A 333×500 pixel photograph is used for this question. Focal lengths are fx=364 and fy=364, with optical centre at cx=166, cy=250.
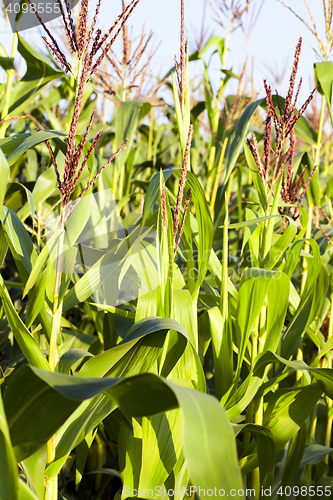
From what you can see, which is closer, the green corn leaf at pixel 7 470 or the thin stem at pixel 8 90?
the green corn leaf at pixel 7 470

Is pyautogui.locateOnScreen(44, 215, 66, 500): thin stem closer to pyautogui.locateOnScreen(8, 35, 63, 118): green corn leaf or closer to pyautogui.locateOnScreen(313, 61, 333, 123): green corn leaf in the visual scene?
pyautogui.locateOnScreen(8, 35, 63, 118): green corn leaf

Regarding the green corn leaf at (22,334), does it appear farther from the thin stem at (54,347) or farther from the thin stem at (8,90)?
the thin stem at (8,90)

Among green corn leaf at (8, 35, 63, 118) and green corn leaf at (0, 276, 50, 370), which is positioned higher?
green corn leaf at (8, 35, 63, 118)

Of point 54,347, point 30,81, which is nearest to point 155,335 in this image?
point 54,347

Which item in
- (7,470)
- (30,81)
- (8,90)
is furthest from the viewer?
(30,81)

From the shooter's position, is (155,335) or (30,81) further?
(30,81)

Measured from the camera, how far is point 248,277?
75 cm

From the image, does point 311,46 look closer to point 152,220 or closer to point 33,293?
point 152,220

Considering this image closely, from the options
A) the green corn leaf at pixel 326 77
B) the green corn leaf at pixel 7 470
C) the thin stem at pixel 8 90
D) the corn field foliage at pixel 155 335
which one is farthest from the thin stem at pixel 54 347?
the green corn leaf at pixel 326 77

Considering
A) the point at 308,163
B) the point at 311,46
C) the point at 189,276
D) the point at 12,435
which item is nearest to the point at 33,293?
the point at 12,435

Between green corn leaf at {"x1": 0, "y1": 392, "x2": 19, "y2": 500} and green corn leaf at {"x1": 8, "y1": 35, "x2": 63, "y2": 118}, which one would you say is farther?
green corn leaf at {"x1": 8, "y1": 35, "x2": 63, "y2": 118}

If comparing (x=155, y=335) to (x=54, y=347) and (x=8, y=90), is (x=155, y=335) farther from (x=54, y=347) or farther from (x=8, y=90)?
(x=8, y=90)

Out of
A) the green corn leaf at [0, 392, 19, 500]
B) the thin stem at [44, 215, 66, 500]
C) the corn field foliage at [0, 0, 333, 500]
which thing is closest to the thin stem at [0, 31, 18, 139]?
the corn field foliage at [0, 0, 333, 500]

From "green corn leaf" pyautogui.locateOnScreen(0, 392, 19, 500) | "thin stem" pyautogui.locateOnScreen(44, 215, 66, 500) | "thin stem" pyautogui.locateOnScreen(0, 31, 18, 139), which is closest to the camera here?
"green corn leaf" pyautogui.locateOnScreen(0, 392, 19, 500)
